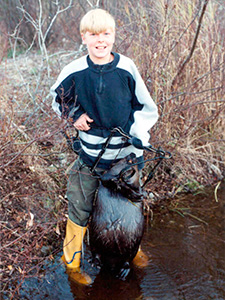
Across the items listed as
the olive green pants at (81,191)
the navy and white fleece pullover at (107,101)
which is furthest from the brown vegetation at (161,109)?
the navy and white fleece pullover at (107,101)

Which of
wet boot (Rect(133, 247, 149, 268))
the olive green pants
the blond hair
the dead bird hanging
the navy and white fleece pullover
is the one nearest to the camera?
the blond hair

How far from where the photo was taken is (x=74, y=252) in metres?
2.89

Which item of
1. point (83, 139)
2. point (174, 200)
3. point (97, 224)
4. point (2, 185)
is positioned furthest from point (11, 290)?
point (174, 200)

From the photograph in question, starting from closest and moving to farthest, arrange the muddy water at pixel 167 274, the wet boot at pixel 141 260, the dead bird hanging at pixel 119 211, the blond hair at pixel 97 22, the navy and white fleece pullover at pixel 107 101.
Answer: the blond hair at pixel 97 22, the navy and white fleece pullover at pixel 107 101, the dead bird hanging at pixel 119 211, the muddy water at pixel 167 274, the wet boot at pixel 141 260

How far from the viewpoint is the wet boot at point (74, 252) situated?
2.83m

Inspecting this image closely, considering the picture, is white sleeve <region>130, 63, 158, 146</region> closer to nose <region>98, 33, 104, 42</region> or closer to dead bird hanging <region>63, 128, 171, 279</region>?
dead bird hanging <region>63, 128, 171, 279</region>

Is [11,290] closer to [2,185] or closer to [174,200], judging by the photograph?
[2,185]

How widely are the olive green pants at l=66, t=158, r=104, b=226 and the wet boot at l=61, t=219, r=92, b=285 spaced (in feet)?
0.28

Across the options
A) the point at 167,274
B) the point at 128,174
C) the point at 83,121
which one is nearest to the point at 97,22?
the point at 83,121

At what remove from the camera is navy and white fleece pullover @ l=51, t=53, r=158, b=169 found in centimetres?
236

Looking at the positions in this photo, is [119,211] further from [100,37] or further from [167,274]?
[100,37]

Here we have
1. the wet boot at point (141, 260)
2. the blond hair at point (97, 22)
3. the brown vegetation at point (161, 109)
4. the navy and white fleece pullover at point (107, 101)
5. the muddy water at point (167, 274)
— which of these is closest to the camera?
the blond hair at point (97, 22)

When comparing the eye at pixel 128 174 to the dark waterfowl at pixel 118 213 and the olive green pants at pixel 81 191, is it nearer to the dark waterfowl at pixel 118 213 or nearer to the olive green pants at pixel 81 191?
the dark waterfowl at pixel 118 213

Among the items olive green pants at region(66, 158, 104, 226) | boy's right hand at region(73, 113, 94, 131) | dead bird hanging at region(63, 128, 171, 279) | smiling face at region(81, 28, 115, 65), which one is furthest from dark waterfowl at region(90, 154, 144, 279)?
smiling face at region(81, 28, 115, 65)
